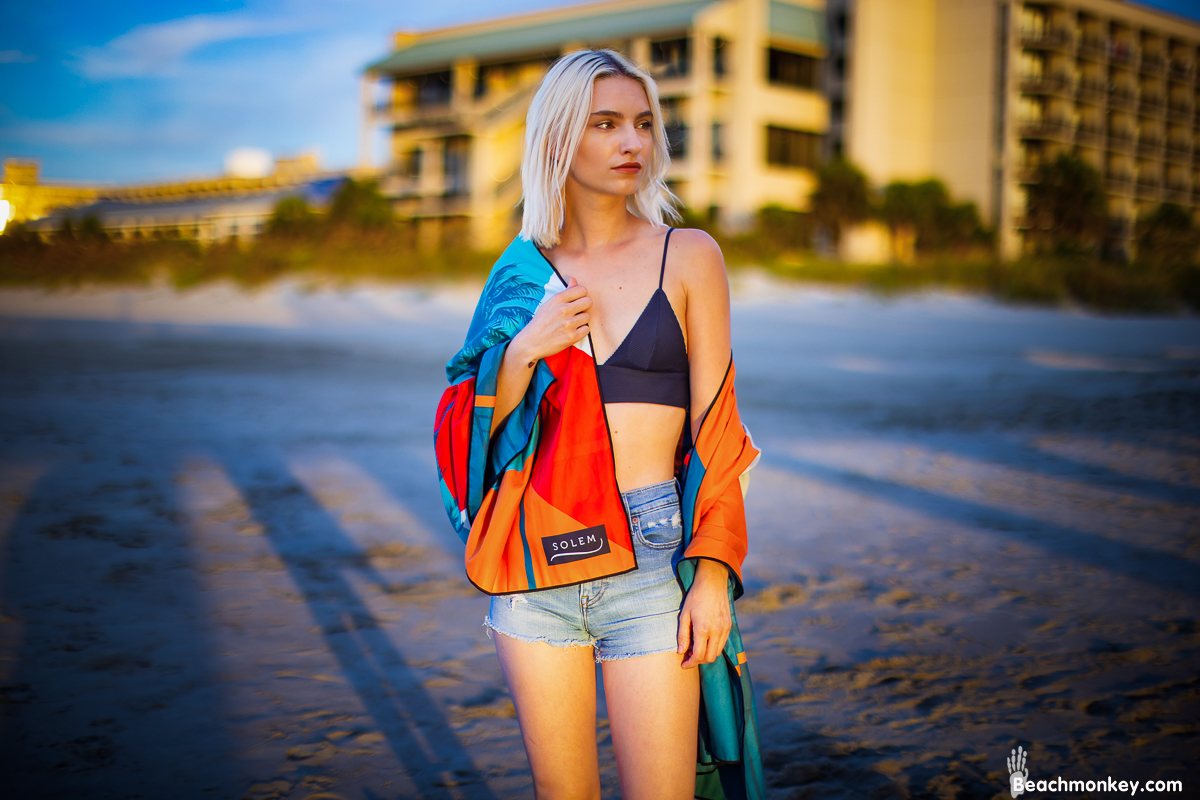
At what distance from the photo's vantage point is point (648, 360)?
180cm

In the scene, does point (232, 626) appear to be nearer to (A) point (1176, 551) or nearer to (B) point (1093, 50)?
(A) point (1176, 551)

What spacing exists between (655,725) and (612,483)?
0.46 metres

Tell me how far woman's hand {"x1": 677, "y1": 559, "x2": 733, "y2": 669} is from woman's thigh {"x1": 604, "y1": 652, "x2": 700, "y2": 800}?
0.04 metres

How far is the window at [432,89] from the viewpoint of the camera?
39219 millimetres

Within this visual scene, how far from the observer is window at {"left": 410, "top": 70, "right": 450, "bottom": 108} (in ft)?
129

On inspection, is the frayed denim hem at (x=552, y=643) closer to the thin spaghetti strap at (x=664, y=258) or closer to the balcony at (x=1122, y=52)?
the thin spaghetti strap at (x=664, y=258)

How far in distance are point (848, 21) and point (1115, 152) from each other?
1553 centimetres

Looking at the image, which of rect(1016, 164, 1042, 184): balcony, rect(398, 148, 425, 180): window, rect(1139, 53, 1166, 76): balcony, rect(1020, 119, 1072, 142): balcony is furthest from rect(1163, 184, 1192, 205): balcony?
rect(398, 148, 425, 180): window

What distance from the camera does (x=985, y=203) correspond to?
117ft

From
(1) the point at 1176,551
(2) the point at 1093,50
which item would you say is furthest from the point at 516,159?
(1) the point at 1176,551

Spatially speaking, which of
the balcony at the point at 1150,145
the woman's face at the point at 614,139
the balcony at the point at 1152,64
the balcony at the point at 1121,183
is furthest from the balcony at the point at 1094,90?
the woman's face at the point at 614,139

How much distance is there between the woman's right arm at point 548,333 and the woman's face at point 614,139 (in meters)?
0.25

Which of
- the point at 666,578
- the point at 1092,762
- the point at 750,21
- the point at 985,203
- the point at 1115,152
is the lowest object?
the point at 1092,762

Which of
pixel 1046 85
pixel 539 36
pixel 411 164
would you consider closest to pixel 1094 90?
pixel 1046 85
